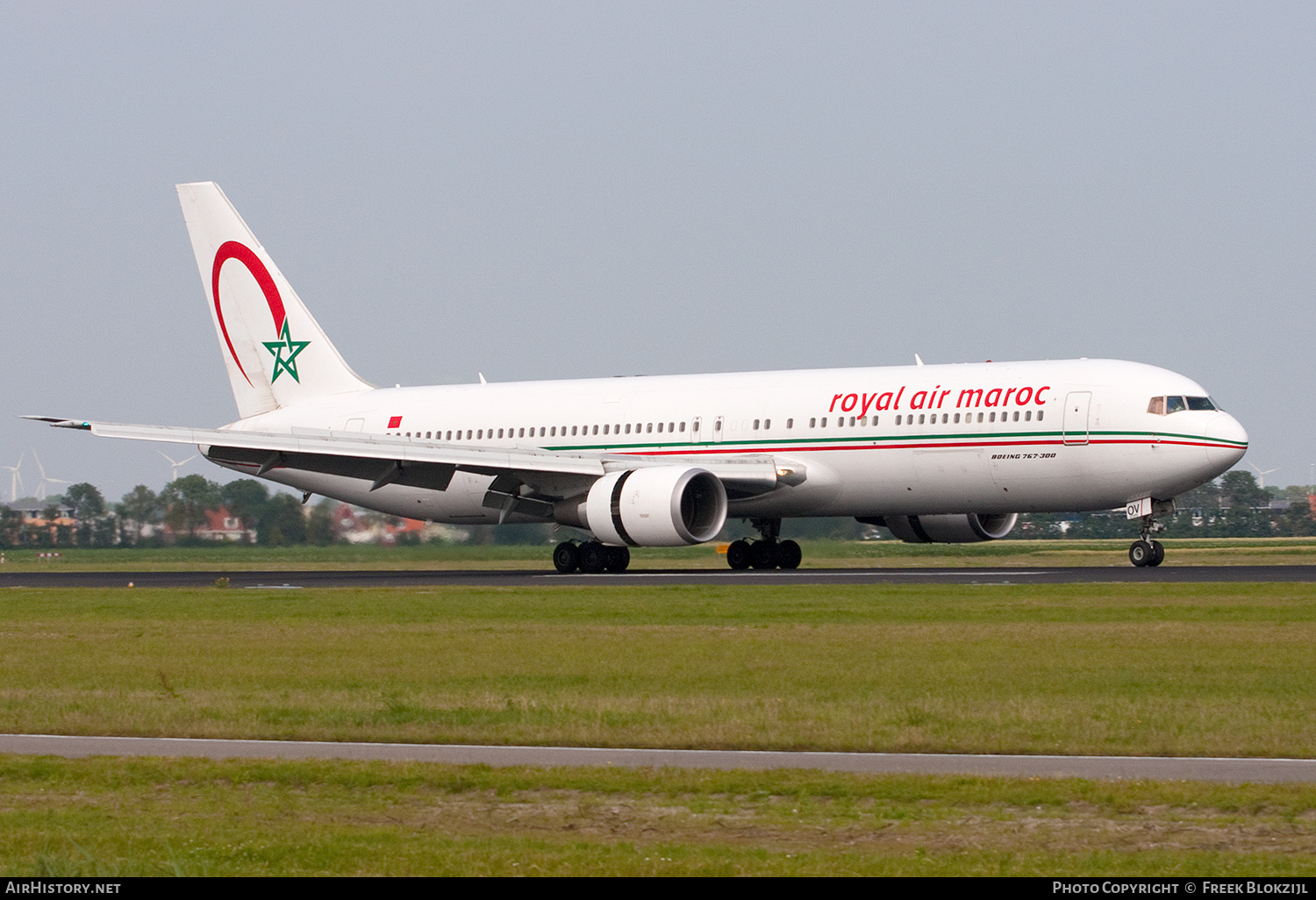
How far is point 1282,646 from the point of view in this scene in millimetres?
19016

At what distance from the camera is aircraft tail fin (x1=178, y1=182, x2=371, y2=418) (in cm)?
4653

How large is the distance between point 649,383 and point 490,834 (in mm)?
31977

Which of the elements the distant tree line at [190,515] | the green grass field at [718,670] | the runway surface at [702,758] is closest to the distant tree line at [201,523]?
the distant tree line at [190,515]

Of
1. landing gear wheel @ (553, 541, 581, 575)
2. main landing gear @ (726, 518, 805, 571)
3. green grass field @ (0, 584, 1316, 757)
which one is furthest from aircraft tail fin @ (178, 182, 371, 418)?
green grass field @ (0, 584, 1316, 757)

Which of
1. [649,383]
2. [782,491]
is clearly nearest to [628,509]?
[782,491]

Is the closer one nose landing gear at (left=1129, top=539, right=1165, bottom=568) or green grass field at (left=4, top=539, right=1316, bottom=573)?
nose landing gear at (left=1129, top=539, right=1165, bottom=568)

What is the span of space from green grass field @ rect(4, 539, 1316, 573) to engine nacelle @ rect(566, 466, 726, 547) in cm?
573

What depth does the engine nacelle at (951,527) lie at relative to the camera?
4072 centimetres

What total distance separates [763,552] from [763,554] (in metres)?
0.05

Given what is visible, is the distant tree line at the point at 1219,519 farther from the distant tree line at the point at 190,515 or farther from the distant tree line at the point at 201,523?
the distant tree line at the point at 190,515

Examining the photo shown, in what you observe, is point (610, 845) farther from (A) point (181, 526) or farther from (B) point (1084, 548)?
(B) point (1084, 548)

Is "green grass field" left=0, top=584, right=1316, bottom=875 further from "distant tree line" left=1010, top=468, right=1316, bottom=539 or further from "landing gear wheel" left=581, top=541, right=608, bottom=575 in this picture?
"distant tree line" left=1010, top=468, right=1316, bottom=539

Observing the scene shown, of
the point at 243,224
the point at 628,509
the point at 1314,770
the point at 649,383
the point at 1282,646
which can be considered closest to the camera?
the point at 1314,770

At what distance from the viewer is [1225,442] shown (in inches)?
1336
